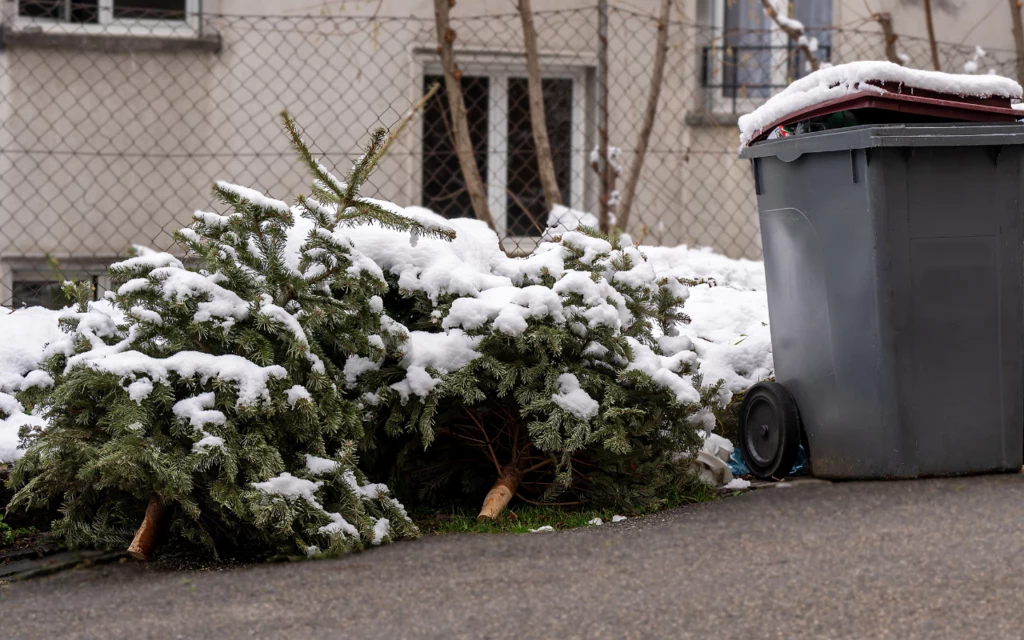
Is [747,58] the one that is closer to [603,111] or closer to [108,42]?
[603,111]

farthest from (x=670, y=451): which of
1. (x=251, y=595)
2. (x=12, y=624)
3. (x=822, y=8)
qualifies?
(x=822, y=8)

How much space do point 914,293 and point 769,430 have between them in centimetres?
75

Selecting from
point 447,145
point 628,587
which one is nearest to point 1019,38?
point 447,145

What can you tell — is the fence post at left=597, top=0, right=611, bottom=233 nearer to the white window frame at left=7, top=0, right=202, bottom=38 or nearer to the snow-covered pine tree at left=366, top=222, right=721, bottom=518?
the white window frame at left=7, top=0, right=202, bottom=38

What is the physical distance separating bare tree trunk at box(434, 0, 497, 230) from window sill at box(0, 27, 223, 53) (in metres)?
2.01

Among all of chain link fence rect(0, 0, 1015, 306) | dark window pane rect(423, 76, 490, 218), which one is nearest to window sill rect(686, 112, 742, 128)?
chain link fence rect(0, 0, 1015, 306)

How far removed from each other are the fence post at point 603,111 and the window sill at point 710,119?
0.72 meters

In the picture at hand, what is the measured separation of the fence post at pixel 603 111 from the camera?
7.90 m

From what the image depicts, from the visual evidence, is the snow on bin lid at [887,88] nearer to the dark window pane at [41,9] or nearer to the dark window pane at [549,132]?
the dark window pane at [549,132]

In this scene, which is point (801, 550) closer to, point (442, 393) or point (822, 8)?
point (442, 393)

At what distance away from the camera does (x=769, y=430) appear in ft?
14.4

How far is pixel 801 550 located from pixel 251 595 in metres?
1.50

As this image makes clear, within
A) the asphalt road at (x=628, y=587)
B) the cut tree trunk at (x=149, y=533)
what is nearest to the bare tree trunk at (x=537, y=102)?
the asphalt road at (x=628, y=587)

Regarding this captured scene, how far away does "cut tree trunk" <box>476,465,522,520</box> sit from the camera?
3.88 meters
